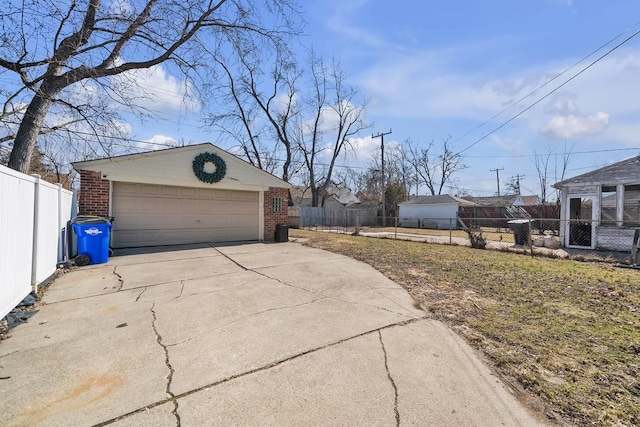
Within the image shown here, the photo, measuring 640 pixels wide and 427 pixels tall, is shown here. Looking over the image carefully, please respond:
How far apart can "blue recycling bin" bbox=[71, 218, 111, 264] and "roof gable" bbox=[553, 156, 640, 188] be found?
1594 centimetres

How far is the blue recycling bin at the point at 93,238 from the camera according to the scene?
22.2 feet

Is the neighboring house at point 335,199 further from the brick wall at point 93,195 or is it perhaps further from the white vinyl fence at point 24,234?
the white vinyl fence at point 24,234

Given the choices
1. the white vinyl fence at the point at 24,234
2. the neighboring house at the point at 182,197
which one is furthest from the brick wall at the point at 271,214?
the white vinyl fence at the point at 24,234

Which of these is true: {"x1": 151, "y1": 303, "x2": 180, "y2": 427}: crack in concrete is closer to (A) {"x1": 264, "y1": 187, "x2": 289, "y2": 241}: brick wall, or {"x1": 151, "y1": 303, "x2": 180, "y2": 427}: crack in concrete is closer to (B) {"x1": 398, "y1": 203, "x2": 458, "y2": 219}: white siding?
(A) {"x1": 264, "y1": 187, "x2": 289, "y2": 241}: brick wall

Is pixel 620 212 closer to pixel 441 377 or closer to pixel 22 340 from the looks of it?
pixel 441 377

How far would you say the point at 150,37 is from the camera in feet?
22.4

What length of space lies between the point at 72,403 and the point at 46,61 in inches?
255

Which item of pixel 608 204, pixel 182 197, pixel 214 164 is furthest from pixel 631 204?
pixel 182 197

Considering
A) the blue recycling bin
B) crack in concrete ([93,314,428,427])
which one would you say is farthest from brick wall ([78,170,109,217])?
crack in concrete ([93,314,428,427])

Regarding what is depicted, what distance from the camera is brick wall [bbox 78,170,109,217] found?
852 cm

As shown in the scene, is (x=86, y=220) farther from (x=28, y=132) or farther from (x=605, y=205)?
(x=605, y=205)

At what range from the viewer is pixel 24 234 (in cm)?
365

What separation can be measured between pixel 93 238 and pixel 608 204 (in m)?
16.6

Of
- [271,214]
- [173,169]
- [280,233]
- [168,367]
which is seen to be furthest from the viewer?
[271,214]
